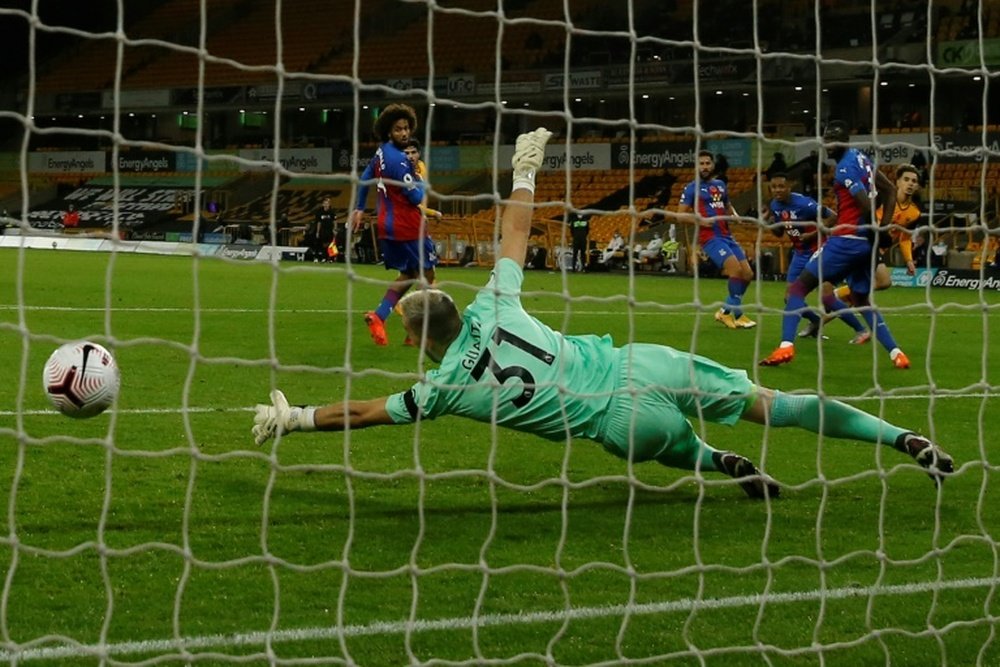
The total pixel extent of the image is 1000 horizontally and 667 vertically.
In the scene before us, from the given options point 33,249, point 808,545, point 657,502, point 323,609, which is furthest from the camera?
point 33,249

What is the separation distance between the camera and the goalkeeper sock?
5.45 meters

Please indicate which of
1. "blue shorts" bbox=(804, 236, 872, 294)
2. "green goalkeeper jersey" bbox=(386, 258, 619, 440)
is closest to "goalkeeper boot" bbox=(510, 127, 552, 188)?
"green goalkeeper jersey" bbox=(386, 258, 619, 440)

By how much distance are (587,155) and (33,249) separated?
1447 cm

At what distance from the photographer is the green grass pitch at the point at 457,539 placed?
3.69 metres

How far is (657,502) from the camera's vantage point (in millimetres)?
5719

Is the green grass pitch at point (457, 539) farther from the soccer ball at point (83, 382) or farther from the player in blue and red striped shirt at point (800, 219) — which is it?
the player in blue and red striped shirt at point (800, 219)

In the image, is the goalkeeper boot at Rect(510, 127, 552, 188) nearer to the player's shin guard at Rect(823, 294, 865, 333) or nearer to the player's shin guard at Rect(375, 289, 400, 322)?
the player's shin guard at Rect(823, 294, 865, 333)

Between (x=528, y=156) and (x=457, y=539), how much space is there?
1427 mm

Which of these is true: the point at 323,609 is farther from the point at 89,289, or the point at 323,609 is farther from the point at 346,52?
the point at 346,52

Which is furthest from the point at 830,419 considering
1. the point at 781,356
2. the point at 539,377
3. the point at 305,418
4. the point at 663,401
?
the point at 781,356

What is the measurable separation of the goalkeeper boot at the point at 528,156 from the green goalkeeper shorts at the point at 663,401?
28.6 inches

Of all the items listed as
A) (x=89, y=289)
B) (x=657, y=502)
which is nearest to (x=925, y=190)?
(x=89, y=289)

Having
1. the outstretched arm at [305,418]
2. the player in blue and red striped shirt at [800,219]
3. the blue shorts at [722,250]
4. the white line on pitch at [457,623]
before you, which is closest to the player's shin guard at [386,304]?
the player in blue and red striped shirt at [800,219]

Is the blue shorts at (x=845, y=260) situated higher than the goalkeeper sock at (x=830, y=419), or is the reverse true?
the blue shorts at (x=845, y=260)
